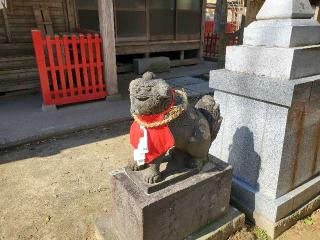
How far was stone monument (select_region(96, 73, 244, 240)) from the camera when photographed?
2.02 meters

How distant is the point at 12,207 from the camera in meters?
3.22

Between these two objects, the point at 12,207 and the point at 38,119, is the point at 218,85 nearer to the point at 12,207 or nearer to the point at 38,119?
the point at 12,207

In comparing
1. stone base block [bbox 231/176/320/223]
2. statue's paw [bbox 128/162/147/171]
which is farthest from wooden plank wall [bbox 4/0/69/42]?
stone base block [bbox 231/176/320/223]

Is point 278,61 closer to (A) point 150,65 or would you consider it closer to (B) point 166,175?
(B) point 166,175

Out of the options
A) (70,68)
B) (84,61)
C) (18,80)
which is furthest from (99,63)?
(18,80)

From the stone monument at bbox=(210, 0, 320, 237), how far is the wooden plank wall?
21.4 ft

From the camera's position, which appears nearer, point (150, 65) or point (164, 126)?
point (164, 126)

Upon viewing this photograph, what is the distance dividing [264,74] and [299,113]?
0.50 meters

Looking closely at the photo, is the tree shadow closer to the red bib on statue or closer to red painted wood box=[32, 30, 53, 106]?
the red bib on statue

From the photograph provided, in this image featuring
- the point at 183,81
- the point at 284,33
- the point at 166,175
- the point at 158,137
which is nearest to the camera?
the point at 158,137

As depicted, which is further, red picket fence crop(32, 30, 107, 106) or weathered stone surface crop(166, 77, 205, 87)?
weathered stone surface crop(166, 77, 205, 87)

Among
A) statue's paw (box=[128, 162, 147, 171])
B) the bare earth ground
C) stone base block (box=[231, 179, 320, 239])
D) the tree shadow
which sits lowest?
the bare earth ground

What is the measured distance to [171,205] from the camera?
2223 millimetres

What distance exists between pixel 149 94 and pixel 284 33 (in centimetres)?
150
